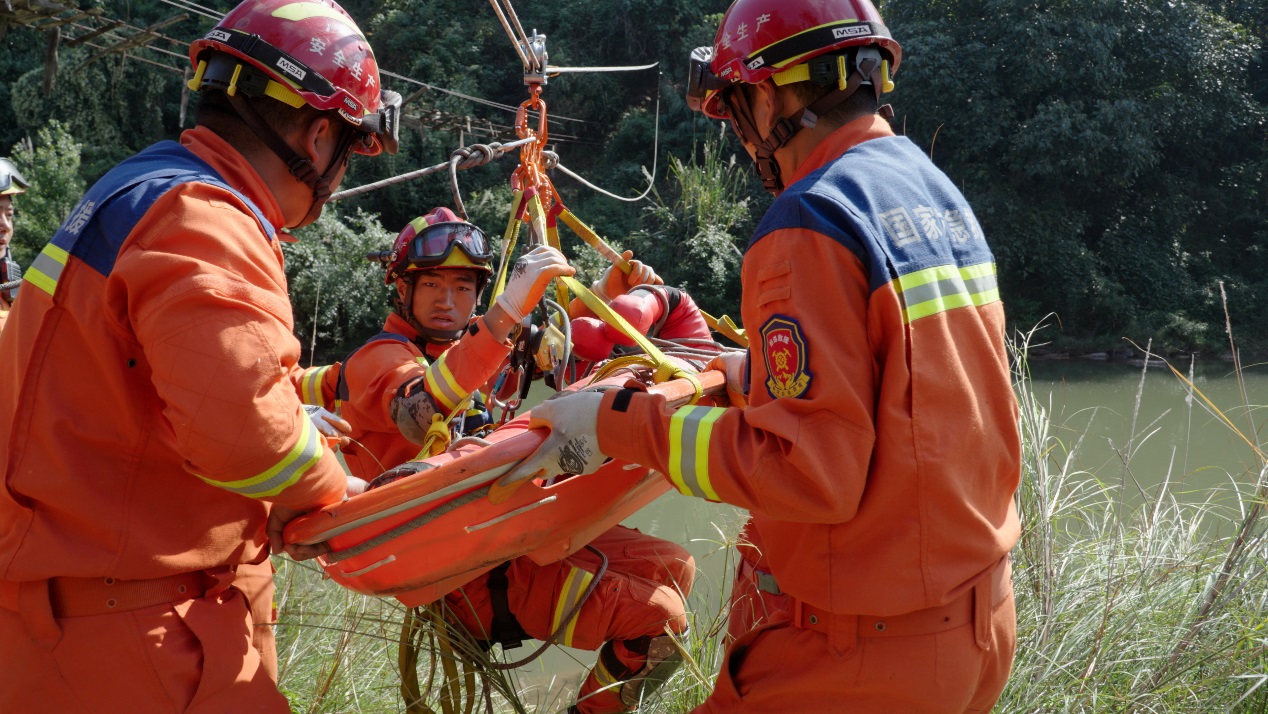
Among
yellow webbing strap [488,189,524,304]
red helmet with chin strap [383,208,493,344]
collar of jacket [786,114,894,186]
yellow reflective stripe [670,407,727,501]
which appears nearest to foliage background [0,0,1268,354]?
red helmet with chin strap [383,208,493,344]

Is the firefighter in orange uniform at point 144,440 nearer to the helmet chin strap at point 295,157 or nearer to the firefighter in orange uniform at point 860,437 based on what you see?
the helmet chin strap at point 295,157

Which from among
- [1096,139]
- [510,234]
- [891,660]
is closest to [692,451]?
[891,660]

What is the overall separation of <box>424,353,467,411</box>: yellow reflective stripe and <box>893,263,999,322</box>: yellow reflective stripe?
166cm

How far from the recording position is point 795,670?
198 centimetres

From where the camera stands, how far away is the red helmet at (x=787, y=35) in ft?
6.93

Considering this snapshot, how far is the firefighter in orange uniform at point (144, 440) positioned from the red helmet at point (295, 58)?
243 millimetres

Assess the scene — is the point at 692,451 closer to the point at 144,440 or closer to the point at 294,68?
the point at 144,440

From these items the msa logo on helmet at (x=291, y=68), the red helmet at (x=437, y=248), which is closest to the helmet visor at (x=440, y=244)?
the red helmet at (x=437, y=248)

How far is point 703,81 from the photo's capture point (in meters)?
2.35

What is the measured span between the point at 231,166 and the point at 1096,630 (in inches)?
113

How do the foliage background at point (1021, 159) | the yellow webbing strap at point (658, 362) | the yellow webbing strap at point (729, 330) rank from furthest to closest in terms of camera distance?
the foliage background at point (1021, 159)
the yellow webbing strap at point (729, 330)
the yellow webbing strap at point (658, 362)

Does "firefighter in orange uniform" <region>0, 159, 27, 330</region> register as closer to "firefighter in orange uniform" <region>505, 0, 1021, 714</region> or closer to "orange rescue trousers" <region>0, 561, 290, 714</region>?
"orange rescue trousers" <region>0, 561, 290, 714</region>

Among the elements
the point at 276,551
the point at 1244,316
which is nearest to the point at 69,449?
the point at 276,551

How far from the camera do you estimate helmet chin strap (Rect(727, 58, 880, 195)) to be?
2137mm
